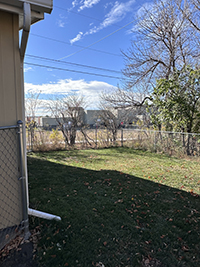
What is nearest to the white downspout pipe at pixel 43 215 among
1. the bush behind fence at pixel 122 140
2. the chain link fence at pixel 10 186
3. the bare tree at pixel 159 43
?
the chain link fence at pixel 10 186

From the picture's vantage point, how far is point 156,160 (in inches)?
269

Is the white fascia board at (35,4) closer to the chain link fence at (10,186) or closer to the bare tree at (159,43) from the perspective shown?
the chain link fence at (10,186)

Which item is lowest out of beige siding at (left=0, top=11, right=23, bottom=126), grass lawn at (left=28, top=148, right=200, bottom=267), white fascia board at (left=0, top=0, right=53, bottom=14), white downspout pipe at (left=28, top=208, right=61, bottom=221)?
grass lawn at (left=28, top=148, right=200, bottom=267)

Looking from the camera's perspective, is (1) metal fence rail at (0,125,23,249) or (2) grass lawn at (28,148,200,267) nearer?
(2) grass lawn at (28,148,200,267)

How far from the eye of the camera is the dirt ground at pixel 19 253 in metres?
1.85

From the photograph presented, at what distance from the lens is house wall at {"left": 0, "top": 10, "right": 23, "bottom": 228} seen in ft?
6.81

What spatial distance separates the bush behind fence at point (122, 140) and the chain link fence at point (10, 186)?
21.3ft

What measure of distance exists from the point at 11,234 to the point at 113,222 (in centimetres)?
144

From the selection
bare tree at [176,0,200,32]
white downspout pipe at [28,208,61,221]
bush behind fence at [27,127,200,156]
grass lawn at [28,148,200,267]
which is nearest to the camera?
grass lawn at [28,148,200,267]

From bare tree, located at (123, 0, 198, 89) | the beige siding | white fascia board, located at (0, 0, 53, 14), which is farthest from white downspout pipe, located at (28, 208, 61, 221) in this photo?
bare tree, located at (123, 0, 198, 89)

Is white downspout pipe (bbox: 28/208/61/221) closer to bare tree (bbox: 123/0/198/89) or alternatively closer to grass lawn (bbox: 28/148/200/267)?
grass lawn (bbox: 28/148/200/267)

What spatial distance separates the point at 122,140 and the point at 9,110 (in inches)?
331

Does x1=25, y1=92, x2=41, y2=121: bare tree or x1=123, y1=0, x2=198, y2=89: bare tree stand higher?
x1=123, y1=0, x2=198, y2=89: bare tree

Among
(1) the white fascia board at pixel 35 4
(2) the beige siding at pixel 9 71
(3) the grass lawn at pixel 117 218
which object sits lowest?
(3) the grass lawn at pixel 117 218
